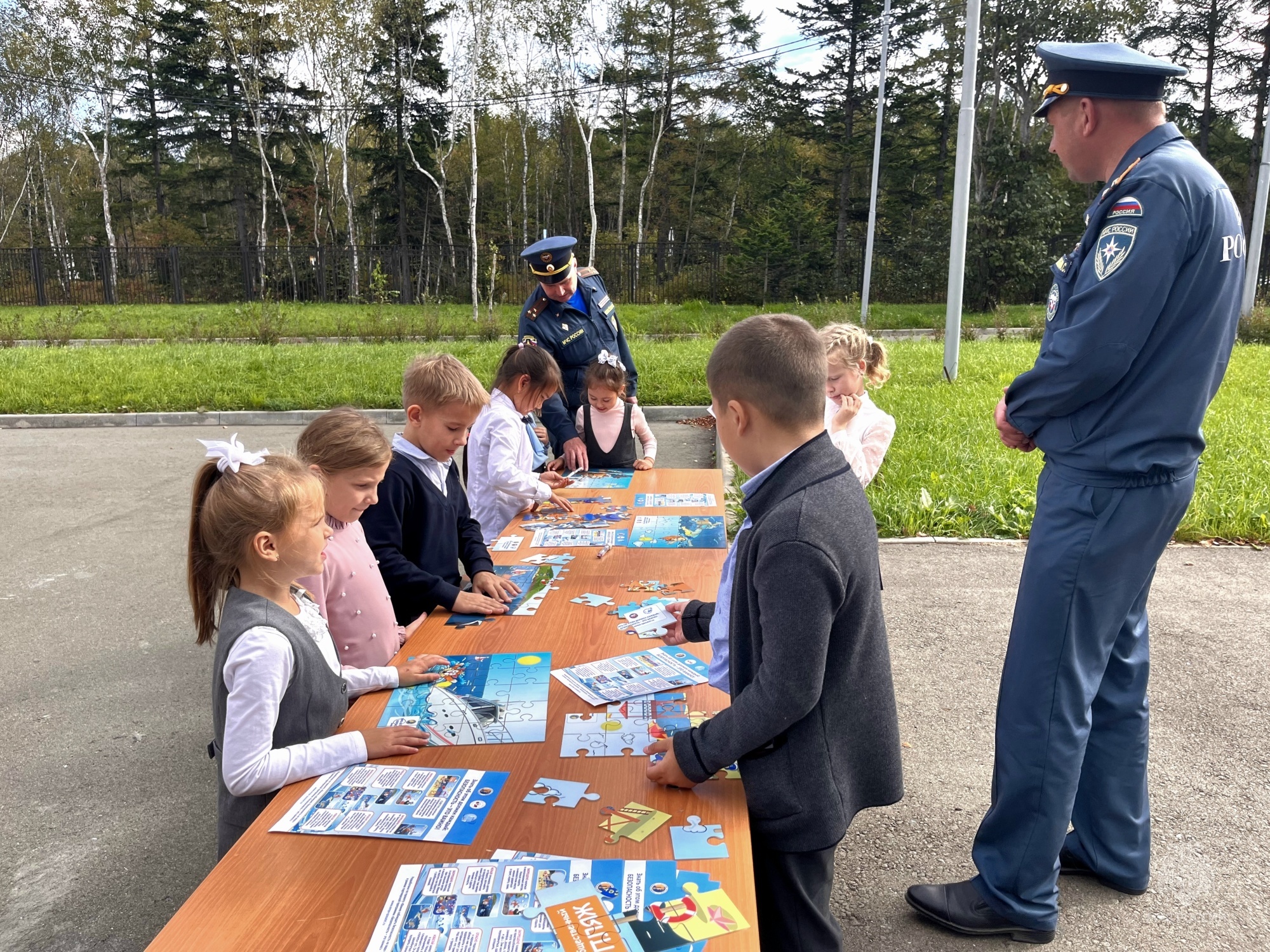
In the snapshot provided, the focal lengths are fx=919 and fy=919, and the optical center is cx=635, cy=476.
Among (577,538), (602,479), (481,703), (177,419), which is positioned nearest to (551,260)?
(602,479)

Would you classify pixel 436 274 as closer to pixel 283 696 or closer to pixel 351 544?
pixel 351 544

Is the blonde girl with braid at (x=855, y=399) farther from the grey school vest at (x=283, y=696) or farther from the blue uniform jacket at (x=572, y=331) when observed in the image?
the grey school vest at (x=283, y=696)

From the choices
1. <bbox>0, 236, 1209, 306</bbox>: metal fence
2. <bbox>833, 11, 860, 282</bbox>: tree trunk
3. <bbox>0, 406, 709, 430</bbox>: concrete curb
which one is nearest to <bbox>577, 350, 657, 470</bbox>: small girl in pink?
<bbox>0, 406, 709, 430</bbox>: concrete curb

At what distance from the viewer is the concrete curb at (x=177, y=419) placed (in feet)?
36.3

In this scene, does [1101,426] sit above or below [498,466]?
above

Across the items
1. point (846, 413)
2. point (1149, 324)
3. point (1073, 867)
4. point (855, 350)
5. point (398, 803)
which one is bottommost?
point (1073, 867)

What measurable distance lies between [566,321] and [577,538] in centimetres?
249

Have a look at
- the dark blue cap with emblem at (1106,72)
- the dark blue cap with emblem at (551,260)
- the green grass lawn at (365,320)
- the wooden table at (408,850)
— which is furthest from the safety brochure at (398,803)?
the green grass lawn at (365,320)

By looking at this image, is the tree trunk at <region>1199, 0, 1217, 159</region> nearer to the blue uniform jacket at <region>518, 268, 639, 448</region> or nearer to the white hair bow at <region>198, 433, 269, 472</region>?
the blue uniform jacket at <region>518, 268, 639, 448</region>

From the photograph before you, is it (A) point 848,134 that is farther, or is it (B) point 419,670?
(A) point 848,134

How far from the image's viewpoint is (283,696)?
1941 millimetres

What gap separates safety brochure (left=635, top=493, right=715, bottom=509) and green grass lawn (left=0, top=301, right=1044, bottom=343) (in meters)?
13.1

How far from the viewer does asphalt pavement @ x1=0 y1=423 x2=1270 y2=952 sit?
2.69 metres

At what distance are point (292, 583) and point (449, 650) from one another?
1.70 ft
